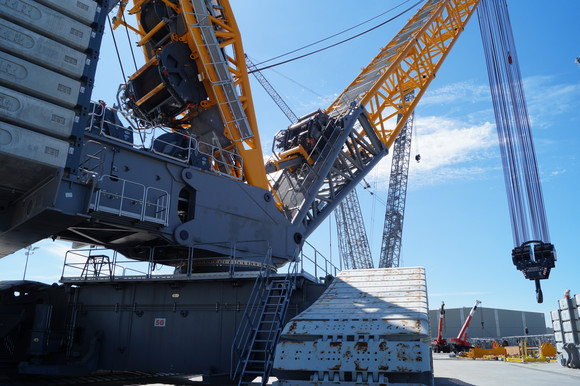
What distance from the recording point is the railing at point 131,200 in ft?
39.4

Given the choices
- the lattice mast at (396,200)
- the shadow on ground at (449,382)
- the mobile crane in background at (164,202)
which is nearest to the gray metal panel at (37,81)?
the mobile crane in background at (164,202)

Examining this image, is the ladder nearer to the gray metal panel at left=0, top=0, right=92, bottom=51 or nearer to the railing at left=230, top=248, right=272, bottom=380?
the railing at left=230, top=248, right=272, bottom=380

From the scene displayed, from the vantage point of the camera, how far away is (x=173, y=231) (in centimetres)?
1360

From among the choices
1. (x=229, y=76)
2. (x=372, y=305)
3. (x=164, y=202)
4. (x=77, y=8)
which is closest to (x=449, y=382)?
(x=372, y=305)

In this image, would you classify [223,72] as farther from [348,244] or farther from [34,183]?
[348,244]

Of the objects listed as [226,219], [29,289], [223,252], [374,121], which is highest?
[374,121]

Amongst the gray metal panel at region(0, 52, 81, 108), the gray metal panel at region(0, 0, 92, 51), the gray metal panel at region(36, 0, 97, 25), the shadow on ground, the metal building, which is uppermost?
the gray metal panel at region(36, 0, 97, 25)

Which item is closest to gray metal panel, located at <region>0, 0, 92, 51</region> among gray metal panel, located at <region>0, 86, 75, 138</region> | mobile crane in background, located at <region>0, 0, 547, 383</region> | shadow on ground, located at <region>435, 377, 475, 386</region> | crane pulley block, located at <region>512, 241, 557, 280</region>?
mobile crane in background, located at <region>0, 0, 547, 383</region>

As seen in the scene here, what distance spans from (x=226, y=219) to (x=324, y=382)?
7593 millimetres

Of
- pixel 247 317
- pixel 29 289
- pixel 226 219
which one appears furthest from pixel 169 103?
pixel 247 317

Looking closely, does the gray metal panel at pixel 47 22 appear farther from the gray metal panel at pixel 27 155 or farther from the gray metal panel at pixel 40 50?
the gray metal panel at pixel 27 155

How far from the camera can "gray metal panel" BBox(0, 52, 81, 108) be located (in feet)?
30.7

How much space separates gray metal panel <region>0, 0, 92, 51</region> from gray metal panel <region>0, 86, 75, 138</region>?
5.21ft

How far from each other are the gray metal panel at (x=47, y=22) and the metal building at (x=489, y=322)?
6072cm
